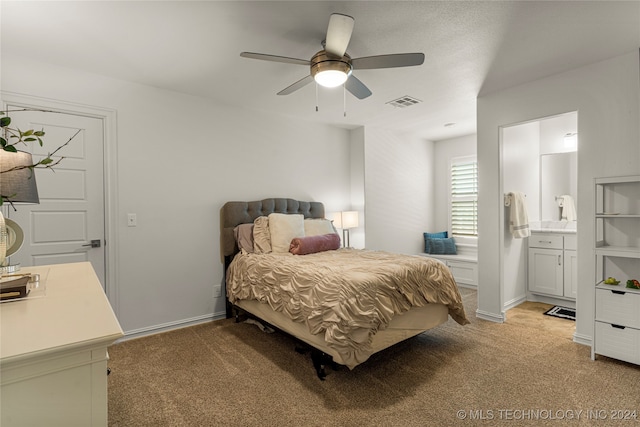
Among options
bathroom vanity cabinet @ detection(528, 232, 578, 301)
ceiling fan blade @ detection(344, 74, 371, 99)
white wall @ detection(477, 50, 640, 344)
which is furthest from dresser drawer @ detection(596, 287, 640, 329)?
ceiling fan blade @ detection(344, 74, 371, 99)

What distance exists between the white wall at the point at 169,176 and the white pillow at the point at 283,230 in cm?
57

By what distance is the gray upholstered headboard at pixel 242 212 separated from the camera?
12.0 ft

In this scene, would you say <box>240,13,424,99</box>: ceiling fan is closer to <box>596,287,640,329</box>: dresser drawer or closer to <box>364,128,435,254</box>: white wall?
<box>596,287,640,329</box>: dresser drawer

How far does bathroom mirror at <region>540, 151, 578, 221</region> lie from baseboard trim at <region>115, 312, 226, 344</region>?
4458mm

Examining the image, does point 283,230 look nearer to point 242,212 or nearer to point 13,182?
point 242,212

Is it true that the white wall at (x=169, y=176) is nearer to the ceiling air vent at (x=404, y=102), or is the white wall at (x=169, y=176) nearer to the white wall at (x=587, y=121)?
the ceiling air vent at (x=404, y=102)

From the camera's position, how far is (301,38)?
7.70ft

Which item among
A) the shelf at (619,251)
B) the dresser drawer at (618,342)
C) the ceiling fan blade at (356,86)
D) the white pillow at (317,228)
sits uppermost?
the ceiling fan blade at (356,86)

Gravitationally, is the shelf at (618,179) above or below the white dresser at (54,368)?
above

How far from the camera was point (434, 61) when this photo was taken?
2748 millimetres

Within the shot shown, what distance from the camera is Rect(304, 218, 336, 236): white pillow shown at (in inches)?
153

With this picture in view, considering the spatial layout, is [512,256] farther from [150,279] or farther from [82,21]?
[82,21]

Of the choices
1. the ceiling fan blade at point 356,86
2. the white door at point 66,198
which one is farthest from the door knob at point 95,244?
the ceiling fan blade at point 356,86

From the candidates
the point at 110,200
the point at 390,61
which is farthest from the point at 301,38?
the point at 110,200
